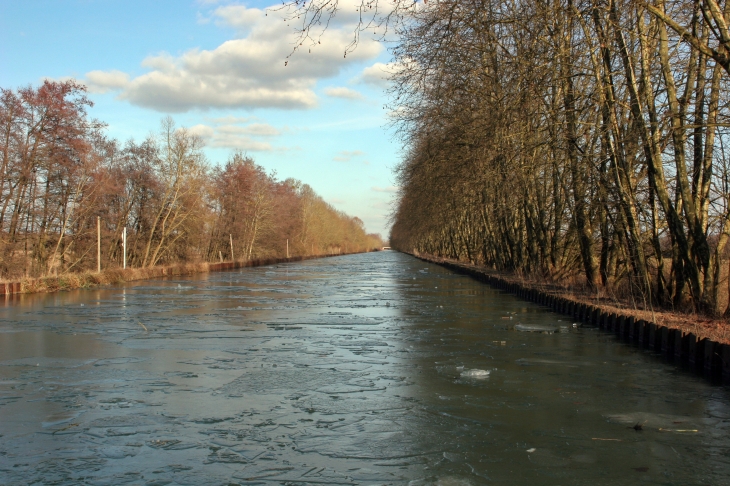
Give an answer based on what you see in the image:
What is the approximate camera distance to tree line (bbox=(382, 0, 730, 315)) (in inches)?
499

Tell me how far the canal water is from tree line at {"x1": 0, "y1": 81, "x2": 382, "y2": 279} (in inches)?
619

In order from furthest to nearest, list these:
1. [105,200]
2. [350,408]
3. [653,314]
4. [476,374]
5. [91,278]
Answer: [105,200]
[91,278]
[653,314]
[476,374]
[350,408]

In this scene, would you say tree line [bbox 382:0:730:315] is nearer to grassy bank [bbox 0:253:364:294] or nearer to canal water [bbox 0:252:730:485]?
canal water [bbox 0:252:730:485]

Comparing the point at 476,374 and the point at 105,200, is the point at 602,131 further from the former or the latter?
the point at 105,200

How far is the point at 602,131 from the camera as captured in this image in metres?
15.5

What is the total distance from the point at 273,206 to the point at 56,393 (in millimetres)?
60475

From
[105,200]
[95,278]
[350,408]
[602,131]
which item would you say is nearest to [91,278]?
[95,278]

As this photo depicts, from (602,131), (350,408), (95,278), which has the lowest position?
(350,408)

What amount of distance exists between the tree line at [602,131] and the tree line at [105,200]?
48.3 feet

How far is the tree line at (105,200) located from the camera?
2683cm

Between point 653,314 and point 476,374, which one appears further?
point 653,314

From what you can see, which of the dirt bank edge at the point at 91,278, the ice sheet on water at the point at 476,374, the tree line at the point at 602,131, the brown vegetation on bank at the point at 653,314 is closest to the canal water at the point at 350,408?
the ice sheet on water at the point at 476,374

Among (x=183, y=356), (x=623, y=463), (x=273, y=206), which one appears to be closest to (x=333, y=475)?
(x=623, y=463)

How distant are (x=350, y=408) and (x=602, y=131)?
430 inches
